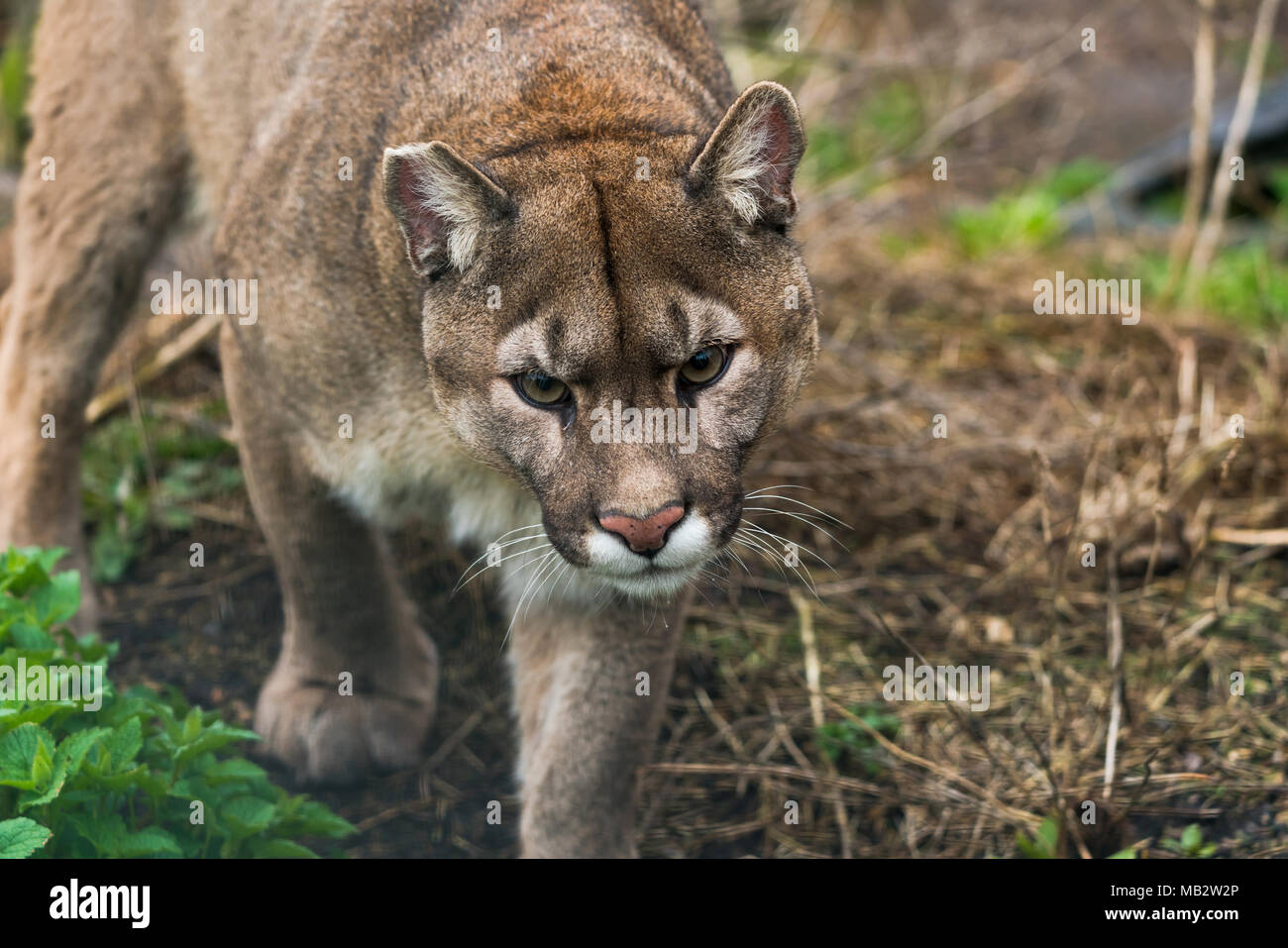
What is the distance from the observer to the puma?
3426mm

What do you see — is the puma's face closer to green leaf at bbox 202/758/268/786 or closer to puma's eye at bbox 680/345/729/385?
puma's eye at bbox 680/345/729/385

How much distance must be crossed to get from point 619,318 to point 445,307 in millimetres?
566

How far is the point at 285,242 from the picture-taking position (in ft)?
13.6

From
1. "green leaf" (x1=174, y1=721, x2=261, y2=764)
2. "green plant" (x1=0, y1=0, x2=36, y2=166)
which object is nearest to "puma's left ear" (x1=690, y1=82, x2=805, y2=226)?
"green leaf" (x1=174, y1=721, x2=261, y2=764)

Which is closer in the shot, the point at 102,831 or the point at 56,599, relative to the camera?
the point at 102,831

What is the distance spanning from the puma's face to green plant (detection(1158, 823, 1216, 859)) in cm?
172

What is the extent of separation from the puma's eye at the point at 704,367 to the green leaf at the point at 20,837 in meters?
1.77

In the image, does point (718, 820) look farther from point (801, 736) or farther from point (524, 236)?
point (524, 236)

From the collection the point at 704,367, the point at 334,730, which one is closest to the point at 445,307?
the point at 704,367

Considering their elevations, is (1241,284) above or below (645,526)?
above

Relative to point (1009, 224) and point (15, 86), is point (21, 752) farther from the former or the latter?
point (1009, 224)

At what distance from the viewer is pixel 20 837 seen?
2.93m

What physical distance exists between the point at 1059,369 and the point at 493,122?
3946 mm
